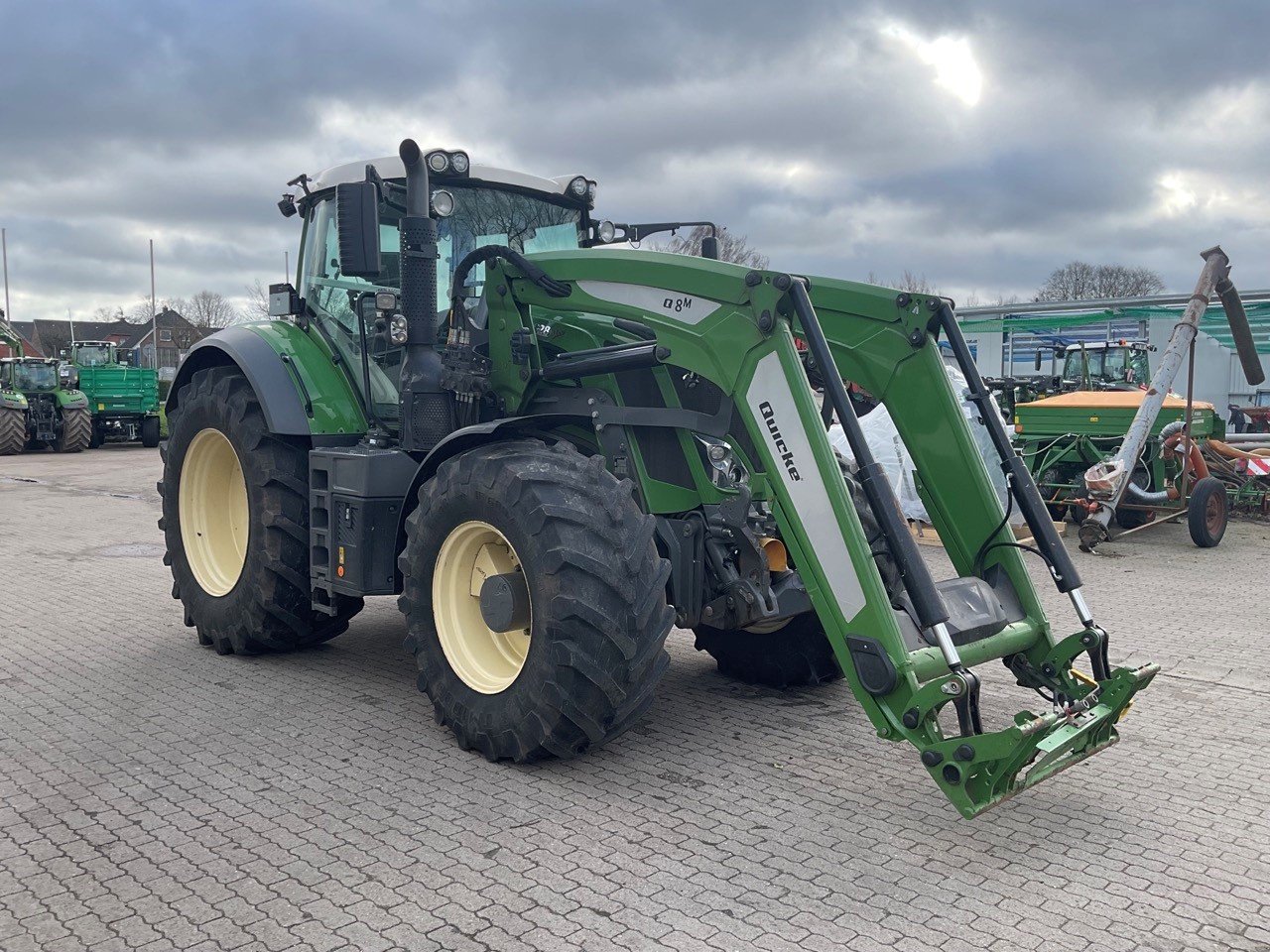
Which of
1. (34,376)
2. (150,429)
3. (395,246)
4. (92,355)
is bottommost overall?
(150,429)

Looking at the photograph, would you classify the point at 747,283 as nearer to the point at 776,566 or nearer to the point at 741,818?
the point at 776,566

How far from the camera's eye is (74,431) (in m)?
25.6

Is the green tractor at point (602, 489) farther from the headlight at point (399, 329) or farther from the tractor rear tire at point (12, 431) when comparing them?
the tractor rear tire at point (12, 431)

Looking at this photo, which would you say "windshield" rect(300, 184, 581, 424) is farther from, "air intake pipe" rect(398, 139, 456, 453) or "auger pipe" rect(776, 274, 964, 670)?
"auger pipe" rect(776, 274, 964, 670)

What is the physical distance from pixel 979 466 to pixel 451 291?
8.86ft

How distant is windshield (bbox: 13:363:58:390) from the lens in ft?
84.8

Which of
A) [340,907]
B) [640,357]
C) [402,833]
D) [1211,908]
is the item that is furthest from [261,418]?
[1211,908]

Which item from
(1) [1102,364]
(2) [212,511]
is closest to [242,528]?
(2) [212,511]

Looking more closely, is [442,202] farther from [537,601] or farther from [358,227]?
[537,601]

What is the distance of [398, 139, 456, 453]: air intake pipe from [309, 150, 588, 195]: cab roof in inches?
26.0

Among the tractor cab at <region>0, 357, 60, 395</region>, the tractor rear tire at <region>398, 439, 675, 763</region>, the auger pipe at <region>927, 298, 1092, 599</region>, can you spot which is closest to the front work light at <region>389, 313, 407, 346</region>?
the tractor rear tire at <region>398, 439, 675, 763</region>

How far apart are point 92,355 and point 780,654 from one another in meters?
28.4

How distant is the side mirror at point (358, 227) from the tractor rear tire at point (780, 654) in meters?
2.45

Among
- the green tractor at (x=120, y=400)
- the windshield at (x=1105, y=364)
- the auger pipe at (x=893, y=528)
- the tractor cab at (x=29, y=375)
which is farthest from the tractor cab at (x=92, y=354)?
the auger pipe at (x=893, y=528)
